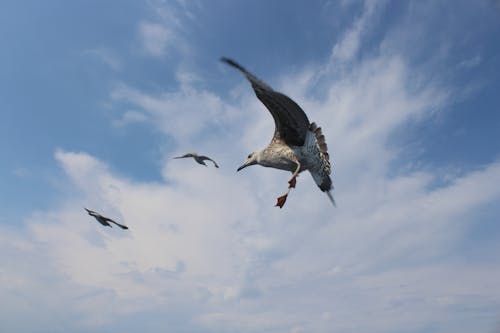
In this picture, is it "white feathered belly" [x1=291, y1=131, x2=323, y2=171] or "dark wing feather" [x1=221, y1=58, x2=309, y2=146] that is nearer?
"dark wing feather" [x1=221, y1=58, x2=309, y2=146]

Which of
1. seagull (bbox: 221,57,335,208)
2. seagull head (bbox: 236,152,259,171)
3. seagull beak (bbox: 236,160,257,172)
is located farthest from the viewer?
seagull beak (bbox: 236,160,257,172)

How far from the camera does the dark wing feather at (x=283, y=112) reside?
9.34 metres

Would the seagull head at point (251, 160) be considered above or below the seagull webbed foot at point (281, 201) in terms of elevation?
above

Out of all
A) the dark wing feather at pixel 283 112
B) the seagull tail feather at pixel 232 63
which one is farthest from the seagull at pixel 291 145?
the seagull tail feather at pixel 232 63

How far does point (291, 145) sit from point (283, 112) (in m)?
1.66

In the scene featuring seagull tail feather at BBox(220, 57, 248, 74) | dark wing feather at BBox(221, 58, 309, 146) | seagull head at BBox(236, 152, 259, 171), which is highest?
seagull head at BBox(236, 152, 259, 171)

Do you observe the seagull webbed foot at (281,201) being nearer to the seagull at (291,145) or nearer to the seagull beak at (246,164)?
the seagull at (291,145)

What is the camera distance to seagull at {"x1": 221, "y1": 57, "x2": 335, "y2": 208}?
10.1 meters

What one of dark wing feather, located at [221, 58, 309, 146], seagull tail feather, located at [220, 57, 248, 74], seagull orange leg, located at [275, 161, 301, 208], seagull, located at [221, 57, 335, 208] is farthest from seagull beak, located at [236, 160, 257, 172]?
seagull tail feather, located at [220, 57, 248, 74]

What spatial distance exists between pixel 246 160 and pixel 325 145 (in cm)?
310

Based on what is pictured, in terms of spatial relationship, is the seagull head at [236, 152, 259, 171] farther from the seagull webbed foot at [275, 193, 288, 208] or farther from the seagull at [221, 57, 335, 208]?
the seagull webbed foot at [275, 193, 288, 208]

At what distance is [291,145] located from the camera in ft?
39.3

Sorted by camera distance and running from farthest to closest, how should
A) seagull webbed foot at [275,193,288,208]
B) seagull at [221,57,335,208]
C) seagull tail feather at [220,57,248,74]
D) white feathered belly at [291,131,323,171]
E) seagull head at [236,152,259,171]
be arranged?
seagull head at [236,152,259,171] → white feathered belly at [291,131,323,171] → seagull webbed foot at [275,193,288,208] → seagull at [221,57,335,208] → seagull tail feather at [220,57,248,74]

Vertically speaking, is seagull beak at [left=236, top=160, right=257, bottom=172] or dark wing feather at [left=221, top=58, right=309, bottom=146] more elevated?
seagull beak at [left=236, top=160, right=257, bottom=172]
